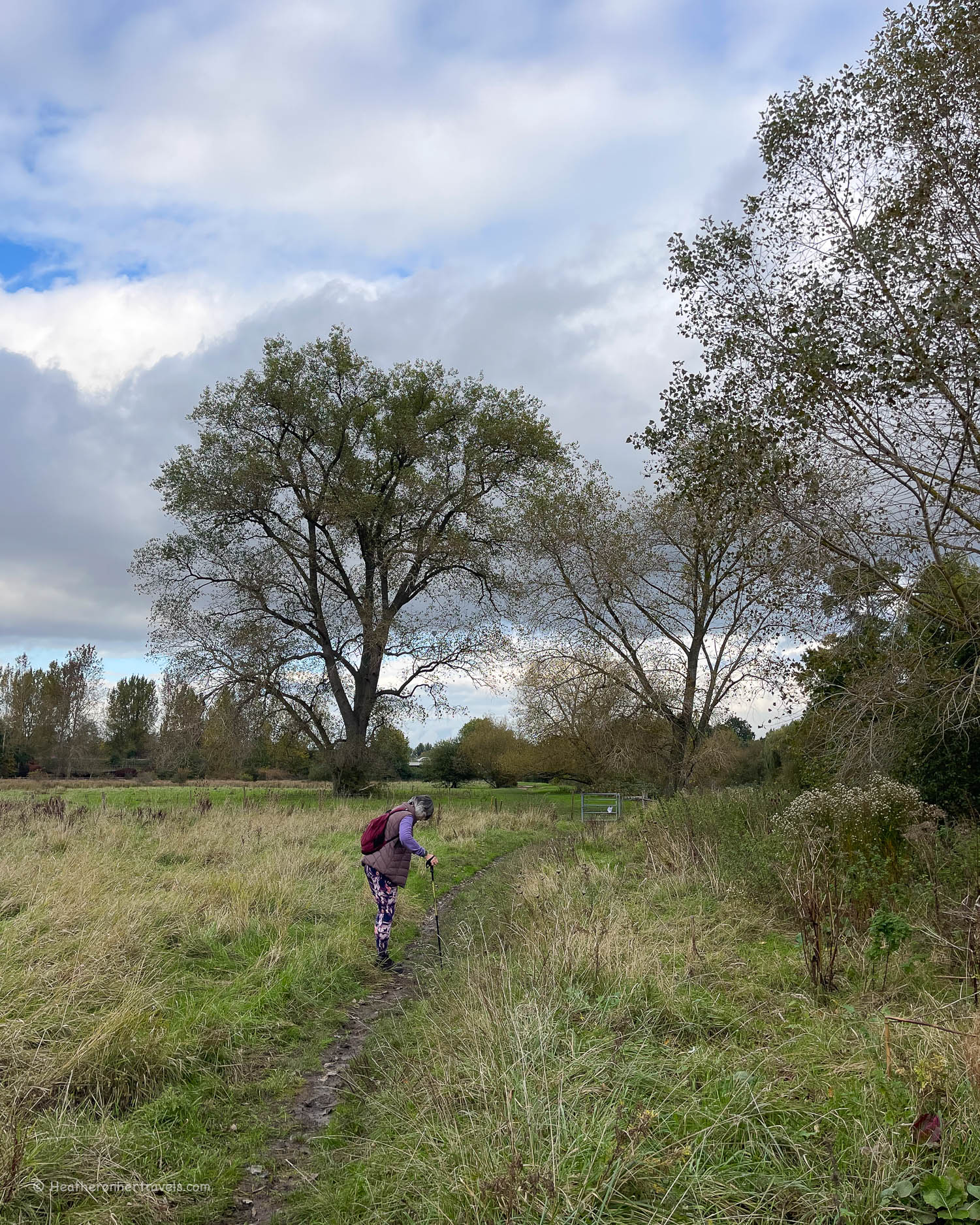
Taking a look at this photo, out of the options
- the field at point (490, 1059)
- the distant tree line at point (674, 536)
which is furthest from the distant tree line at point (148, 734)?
the field at point (490, 1059)

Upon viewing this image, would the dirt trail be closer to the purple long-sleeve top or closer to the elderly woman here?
the elderly woman

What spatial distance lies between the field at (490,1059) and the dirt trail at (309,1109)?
0.28 ft

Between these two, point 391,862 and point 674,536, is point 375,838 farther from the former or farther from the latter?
point 674,536

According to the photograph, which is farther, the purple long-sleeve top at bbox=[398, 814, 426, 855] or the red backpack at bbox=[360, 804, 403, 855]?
the red backpack at bbox=[360, 804, 403, 855]

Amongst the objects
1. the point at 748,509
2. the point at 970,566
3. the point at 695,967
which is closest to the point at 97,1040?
the point at 695,967

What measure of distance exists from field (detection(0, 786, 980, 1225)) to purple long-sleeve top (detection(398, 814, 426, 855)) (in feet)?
3.63

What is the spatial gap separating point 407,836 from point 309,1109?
3.34m

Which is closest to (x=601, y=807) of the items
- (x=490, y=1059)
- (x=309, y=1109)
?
(x=309, y=1109)

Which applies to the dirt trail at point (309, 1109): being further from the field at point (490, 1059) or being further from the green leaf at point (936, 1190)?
the green leaf at point (936, 1190)

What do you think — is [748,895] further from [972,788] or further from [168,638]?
[168,638]

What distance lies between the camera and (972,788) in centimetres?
1265

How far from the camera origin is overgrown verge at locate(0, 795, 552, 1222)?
3.75 metres

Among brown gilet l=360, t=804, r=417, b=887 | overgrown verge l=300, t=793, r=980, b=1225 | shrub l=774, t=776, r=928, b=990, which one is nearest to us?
overgrown verge l=300, t=793, r=980, b=1225

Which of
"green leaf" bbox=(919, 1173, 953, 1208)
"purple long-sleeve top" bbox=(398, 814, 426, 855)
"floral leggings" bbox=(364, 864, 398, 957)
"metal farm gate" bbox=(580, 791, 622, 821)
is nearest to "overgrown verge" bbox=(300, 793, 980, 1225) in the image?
"green leaf" bbox=(919, 1173, 953, 1208)
